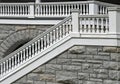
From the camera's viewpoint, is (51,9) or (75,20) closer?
(75,20)

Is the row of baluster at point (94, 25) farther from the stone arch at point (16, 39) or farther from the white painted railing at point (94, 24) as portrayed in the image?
Answer: the stone arch at point (16, 39)

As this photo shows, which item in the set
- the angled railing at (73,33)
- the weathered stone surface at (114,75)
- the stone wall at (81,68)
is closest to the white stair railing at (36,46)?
the angled railing at (73,33)

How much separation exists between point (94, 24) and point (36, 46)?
236 cm

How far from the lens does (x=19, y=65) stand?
1213cm

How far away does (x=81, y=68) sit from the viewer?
11406 mm

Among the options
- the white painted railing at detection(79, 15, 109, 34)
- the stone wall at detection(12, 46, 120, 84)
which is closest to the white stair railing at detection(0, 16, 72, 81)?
the white painted railing at detection(79, 15, 109, 34)

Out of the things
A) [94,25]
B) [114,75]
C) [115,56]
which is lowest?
[114,75]

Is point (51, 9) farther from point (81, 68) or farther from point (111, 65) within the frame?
point (111, 65)

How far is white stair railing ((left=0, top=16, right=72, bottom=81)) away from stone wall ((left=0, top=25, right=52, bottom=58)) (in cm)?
362

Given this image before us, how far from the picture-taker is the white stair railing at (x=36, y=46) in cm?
1183

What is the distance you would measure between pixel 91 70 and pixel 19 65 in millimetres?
2765

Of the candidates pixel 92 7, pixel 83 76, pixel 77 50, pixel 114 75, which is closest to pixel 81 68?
pixel 83 76

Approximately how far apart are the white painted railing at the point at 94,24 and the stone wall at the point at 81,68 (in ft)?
2.01

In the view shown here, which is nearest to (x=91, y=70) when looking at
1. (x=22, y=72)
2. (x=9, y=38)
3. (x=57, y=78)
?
(x=57, y=78)
